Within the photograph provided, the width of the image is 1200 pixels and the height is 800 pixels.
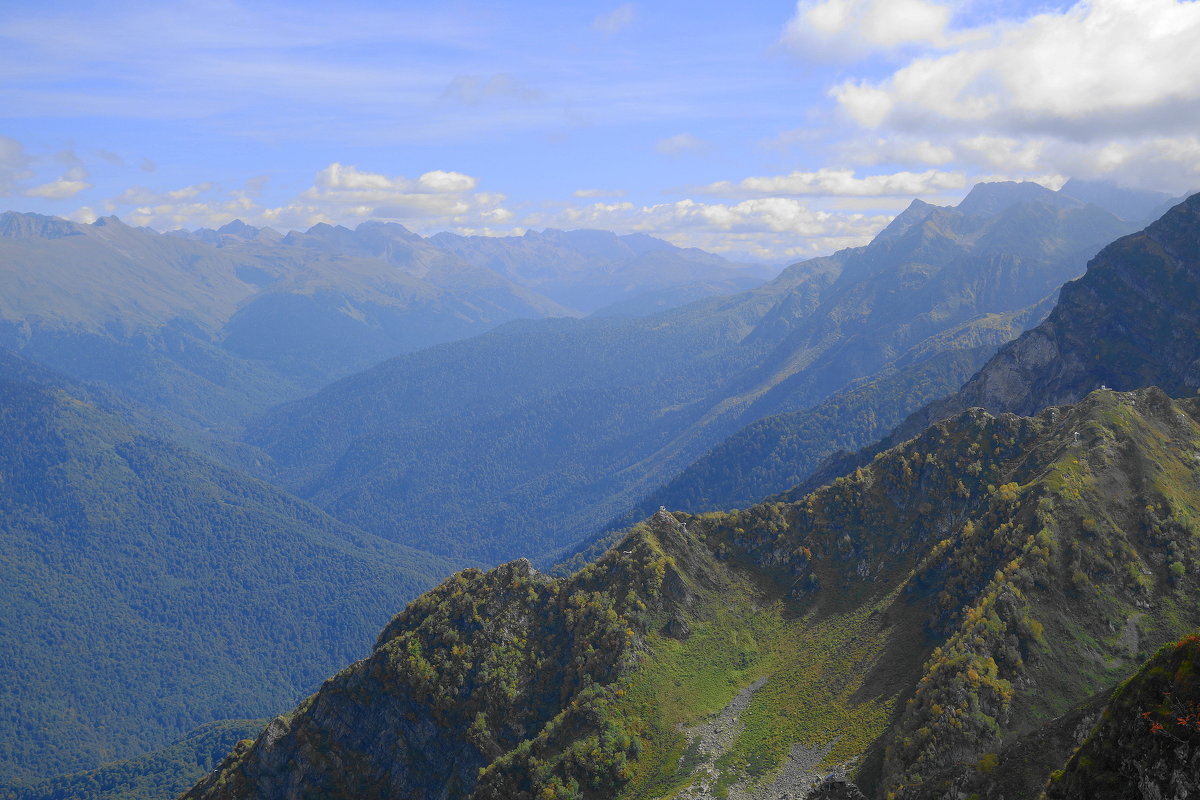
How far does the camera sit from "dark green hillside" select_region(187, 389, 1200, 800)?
275ft

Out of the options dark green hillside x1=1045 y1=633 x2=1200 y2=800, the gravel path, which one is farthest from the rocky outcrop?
dark green hillside x1=1045 y1=633 x2=1200 y2=800

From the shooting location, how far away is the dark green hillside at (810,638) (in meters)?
83.9

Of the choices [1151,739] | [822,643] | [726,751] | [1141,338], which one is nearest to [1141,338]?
[1141,338]

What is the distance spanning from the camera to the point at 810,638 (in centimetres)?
11262

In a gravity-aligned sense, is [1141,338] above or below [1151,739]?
above

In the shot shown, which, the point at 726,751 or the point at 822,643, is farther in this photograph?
the point at 822,643

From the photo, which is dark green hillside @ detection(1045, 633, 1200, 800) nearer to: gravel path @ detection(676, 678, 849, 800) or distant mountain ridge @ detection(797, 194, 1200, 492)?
gravel path @ detection(676, 678, 849, 800)

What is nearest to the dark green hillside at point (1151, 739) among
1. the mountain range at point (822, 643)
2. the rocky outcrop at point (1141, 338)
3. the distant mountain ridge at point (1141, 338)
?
the mountain range at point (822, 643)

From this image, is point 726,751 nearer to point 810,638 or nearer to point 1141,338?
point 810,638

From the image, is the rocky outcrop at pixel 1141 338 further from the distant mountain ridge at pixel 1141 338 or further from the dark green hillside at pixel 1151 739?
the dark green hillside at pixel 1151 739

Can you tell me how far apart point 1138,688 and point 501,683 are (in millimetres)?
81617

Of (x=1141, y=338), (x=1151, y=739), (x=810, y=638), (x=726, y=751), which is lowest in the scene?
(x=726, y=751)

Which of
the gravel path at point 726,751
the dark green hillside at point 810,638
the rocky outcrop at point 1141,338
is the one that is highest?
the rocky outcrop at point 1141,338

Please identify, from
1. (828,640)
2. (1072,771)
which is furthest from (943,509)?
(1072,771)
